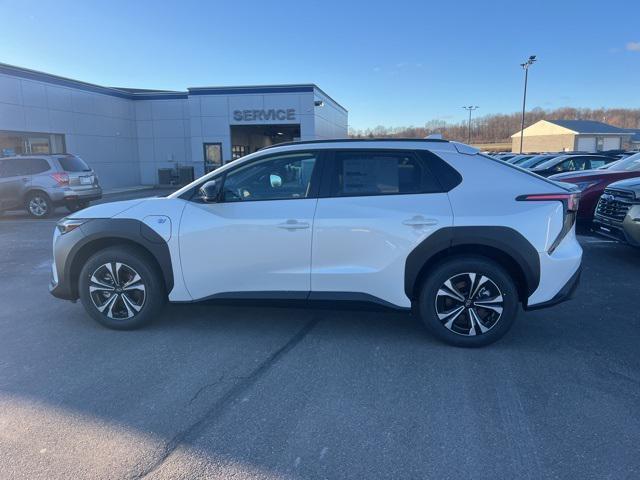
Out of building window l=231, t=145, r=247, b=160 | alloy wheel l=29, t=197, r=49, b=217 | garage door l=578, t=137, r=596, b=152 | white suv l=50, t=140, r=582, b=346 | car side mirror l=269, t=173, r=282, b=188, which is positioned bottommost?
alloy wheel l=29, t=197, r=49, b=217

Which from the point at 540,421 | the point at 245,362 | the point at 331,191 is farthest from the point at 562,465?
the point at 331,191

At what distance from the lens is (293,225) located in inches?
169

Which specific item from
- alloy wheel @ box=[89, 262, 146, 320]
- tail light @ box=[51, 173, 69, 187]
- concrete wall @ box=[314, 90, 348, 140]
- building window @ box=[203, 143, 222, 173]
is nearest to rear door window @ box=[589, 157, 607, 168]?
alloy wheel @ box=[89, 262, 146, 320]

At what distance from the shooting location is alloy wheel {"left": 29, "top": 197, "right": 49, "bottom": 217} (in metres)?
13.8

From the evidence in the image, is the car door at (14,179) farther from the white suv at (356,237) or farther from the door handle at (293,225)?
the door handle at (293,225)

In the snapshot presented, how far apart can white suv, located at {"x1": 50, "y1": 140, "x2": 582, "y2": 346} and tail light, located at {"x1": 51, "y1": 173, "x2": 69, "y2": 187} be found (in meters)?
10.3

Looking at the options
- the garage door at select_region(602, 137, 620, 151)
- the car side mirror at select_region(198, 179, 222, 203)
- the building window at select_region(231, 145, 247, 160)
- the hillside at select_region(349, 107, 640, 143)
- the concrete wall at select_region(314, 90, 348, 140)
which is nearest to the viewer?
the car side mirror at select_region(198, 179, 222, 203)

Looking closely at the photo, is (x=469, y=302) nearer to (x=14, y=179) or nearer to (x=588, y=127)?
(x=14, y=179)

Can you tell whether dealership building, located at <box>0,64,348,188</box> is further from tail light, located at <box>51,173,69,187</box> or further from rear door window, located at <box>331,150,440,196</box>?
rear door window, located at <box>331,150,440,196</box>

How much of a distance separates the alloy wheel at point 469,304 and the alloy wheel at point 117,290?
277cm

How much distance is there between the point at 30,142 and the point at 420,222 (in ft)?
74.4

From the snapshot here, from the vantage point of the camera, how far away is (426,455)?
9.16 feet

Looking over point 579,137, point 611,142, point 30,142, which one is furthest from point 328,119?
point 611,142

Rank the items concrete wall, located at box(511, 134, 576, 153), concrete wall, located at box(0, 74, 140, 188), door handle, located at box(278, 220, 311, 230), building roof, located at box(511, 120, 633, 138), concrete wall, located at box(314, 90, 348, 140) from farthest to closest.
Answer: building roof, located at box(511, 120, 633, 138) → concrete wall, located at box(511, 134, 576, 153) → concrete wall, located at box(314, 90, 348, 140) → concrete wall, located at box(0, 74, 140, 188) → door handle, located at box(278, 220, 311, 230)
